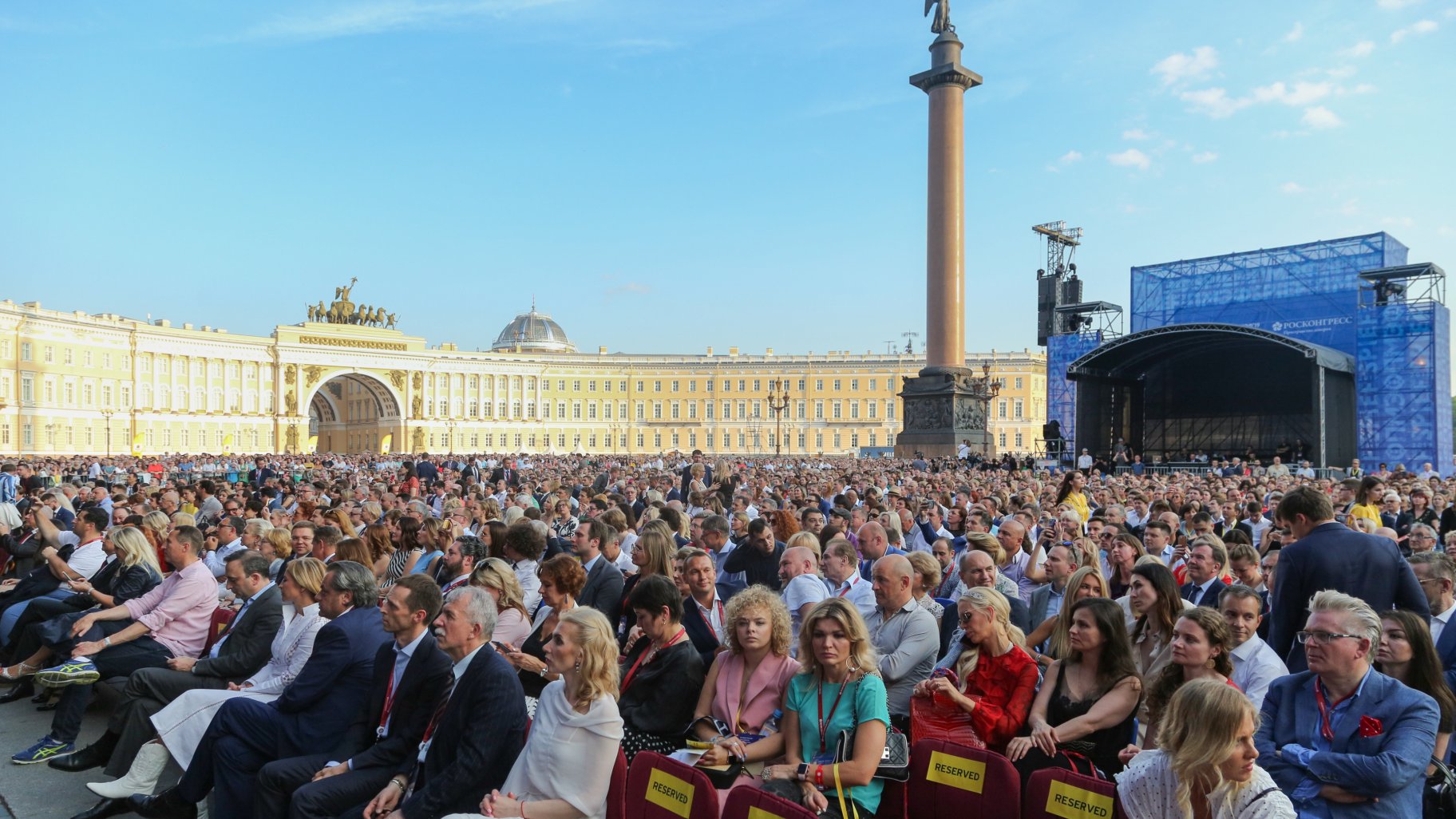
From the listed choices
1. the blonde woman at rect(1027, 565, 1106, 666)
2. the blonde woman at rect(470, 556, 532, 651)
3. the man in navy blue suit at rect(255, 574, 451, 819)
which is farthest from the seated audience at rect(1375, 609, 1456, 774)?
the blonde woman at rect(470, 556, 532, 651)

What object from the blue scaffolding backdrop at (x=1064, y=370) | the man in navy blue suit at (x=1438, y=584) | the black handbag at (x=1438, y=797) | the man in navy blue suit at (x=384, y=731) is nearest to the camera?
the black handbag at (x=1438, y=797)

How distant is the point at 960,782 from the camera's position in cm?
376

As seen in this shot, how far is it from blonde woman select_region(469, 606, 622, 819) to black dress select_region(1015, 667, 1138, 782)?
164 cm

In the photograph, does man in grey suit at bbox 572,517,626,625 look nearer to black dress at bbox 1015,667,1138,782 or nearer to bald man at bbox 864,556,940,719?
bald man at bbox 864,556,940,719

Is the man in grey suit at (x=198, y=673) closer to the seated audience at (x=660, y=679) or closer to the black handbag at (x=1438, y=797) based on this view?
the seated audience at (x=660, y=679)

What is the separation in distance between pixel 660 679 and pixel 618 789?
704 mm

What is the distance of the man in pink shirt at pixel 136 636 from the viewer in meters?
6.43

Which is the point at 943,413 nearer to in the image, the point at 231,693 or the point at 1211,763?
the point at 231,693

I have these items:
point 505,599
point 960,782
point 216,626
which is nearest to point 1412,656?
point 960,782

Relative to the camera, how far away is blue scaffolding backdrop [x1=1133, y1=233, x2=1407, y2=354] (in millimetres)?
36625

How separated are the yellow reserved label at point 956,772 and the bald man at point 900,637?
977 millimetres

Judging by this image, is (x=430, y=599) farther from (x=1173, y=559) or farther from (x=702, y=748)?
(x=1173, y=559)

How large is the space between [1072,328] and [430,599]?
143ft

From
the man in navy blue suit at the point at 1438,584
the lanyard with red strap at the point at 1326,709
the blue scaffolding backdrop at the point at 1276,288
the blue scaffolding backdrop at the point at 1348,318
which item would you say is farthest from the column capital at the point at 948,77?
the lanyard with red strap at the point at 1326,709
